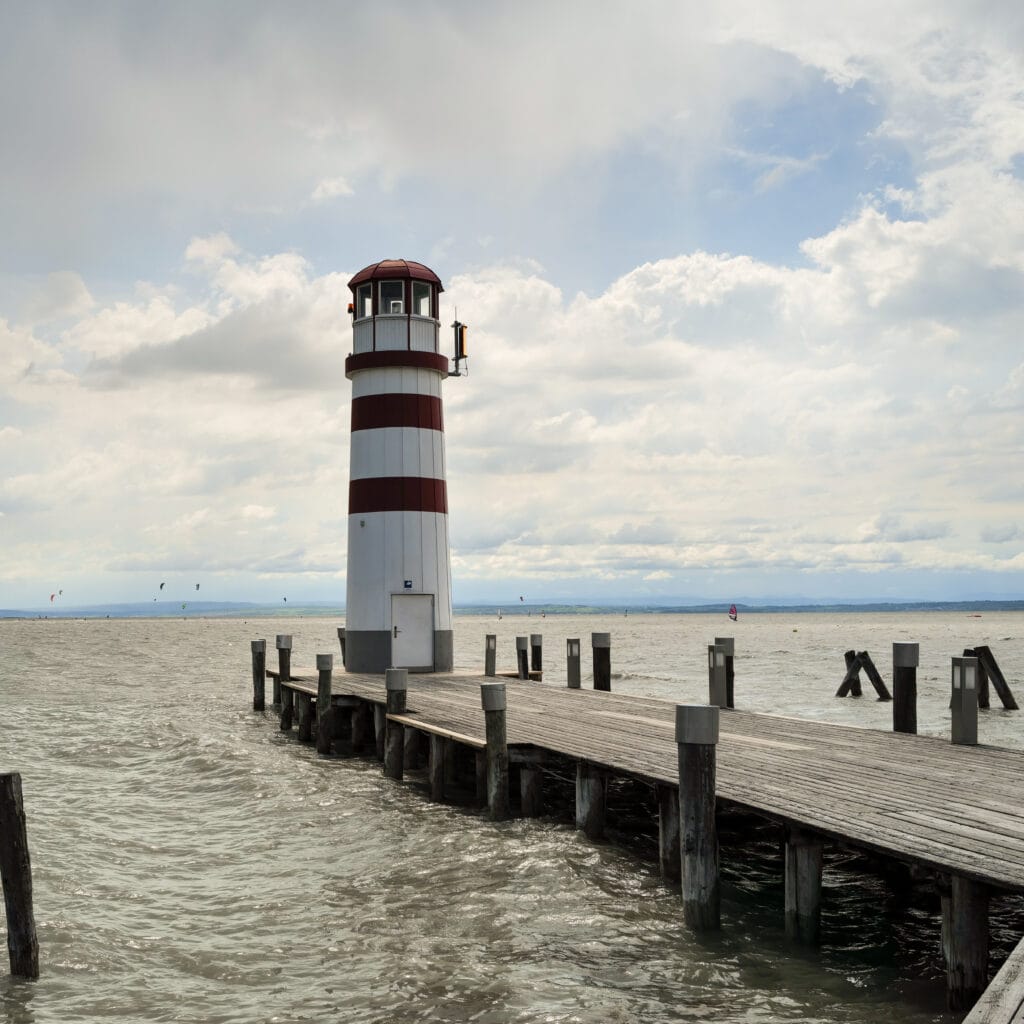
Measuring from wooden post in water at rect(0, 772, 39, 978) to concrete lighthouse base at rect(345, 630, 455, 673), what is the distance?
14.3 meters

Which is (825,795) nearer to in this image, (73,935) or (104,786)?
(73,935)

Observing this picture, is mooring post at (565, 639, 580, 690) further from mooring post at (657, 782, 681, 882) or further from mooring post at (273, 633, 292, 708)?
mooring post at (657, 782, 681, 882)

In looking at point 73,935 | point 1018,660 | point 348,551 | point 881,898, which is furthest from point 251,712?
point 1018,660

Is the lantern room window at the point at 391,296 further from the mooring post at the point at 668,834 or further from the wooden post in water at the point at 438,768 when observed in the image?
the mooring post at the point at 668,834

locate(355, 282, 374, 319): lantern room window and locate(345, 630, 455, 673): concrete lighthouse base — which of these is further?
locate(355, 282, 374, 319): lantern room window

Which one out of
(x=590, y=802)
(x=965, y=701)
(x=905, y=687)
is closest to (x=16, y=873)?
(x=590, y=802)

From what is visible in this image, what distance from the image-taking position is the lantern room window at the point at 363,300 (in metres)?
22.9

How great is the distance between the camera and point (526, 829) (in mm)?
11891

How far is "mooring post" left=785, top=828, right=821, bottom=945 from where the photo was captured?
802cm

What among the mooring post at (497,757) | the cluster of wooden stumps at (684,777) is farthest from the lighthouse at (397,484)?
the mooring post at (497,757)

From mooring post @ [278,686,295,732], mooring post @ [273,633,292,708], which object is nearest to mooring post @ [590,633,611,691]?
mooring post @ [278,686,295,732]

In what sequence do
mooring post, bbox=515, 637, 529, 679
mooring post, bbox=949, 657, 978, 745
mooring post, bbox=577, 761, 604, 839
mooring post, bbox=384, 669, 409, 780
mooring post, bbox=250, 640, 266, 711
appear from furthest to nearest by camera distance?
mooring post, bbox=250, 640, 266, 711 → mooring post, bbox=515, 637, 529, 679 → mooring post, bbox=384, 669, 409, 780 → mooring post, bbox=949, 657, 978, 745 → mooring post, bbox=577, 761, 604, 839

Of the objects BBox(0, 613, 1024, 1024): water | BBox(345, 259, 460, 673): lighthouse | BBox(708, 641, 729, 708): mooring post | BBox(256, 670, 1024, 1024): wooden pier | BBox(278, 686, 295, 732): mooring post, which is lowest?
BBox(0, 613, 1024, 1024): water

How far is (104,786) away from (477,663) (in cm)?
2982
